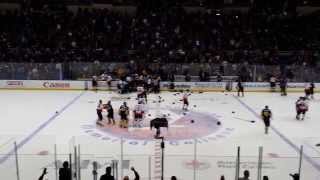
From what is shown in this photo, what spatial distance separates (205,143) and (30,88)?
35.8 feet

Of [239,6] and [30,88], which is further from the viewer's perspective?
[239,6]

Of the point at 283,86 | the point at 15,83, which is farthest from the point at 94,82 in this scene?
the point at 283,86

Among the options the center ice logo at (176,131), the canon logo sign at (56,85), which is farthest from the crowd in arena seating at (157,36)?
the center ice logo at (176,131)

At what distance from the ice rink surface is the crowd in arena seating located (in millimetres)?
2648

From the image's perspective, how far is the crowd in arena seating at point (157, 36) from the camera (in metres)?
21.3

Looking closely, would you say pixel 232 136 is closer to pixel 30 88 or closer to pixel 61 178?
pixel 61 178

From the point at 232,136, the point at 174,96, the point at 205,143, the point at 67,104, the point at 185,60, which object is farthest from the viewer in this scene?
the point at 185,60

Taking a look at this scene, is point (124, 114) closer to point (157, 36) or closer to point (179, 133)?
point (179, 133)

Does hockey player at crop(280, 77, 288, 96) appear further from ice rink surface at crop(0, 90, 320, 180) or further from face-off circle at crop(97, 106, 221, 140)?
face-off circle at crop(97, 106, 221, 140)

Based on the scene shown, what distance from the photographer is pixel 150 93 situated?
19.2m

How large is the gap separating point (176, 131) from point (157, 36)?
1098cm

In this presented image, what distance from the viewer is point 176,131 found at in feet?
39.9

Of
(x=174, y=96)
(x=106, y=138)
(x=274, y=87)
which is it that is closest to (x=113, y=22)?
(x=174, y=96)

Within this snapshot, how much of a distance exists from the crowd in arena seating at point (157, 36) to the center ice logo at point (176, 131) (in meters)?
7.63
